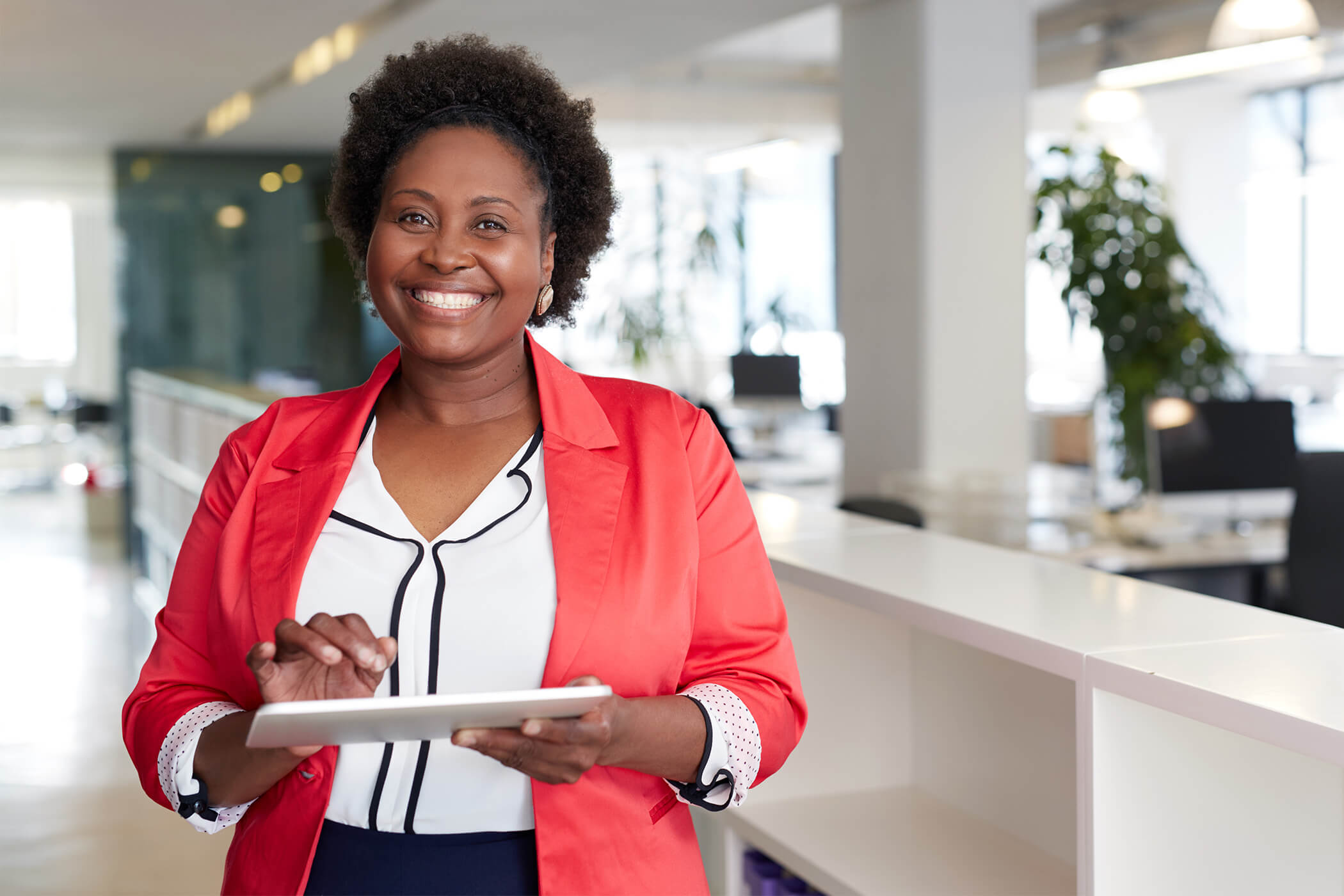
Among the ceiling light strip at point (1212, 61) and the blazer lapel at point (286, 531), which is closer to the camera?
the blazer lapel at point (286, 531)

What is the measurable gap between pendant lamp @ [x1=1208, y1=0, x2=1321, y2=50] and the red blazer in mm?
3459

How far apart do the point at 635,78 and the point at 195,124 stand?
10.3ft

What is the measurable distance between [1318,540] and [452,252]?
3.14 m

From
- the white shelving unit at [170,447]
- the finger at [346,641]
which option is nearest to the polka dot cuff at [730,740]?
the finger at [346,641]

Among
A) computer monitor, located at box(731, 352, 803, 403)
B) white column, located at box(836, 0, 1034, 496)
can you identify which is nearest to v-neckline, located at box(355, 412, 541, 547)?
white column, located at box(836, 0, 1034, 496)

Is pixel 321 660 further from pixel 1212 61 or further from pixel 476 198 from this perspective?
pixel 1212 61

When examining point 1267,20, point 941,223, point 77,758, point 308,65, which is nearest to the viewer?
point 1267,20

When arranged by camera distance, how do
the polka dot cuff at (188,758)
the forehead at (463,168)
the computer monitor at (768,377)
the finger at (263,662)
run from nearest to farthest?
the finger at (263,662) < the polka dot cuff at (188,758) < the forehead at (463,168) < the computer monitor at (768,377)

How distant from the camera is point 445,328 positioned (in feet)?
4.50

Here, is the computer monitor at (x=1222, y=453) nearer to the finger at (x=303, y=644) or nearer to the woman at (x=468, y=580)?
the woman at (x=468, y=580)

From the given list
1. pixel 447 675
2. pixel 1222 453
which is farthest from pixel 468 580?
pixel 1222 453

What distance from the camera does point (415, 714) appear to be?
1025 mm

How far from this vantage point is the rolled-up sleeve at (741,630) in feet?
4.45

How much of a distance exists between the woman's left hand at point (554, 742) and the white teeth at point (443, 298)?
44 cm
